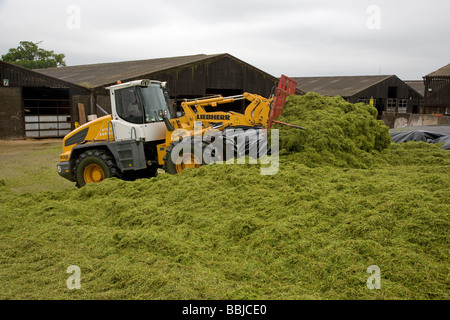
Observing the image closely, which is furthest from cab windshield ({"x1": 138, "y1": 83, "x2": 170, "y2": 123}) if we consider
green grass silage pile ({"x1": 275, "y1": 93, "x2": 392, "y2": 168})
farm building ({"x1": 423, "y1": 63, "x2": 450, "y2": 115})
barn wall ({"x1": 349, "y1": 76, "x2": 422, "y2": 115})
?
farm building ({"x1": 423, "y1": 63, "x2": 450, "y2": 115})

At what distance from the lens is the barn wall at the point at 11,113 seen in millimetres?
18984

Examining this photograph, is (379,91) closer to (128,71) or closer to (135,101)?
(128,71)

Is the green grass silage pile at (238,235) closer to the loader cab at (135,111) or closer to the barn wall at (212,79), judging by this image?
the loader cab at (135,111)

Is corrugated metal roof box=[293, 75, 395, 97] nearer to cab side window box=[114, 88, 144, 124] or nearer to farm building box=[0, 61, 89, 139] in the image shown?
farm building box=[0, 61, 89, 139]

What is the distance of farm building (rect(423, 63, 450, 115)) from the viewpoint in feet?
111

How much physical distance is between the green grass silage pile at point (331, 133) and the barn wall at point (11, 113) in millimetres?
15657

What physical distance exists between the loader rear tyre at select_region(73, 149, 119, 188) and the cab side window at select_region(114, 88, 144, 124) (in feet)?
3.29

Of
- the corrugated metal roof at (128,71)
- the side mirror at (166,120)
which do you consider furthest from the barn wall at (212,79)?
the side mirror at (166,120)

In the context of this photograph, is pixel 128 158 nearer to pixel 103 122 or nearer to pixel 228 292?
pixel 103 122

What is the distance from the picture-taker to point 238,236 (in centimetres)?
488

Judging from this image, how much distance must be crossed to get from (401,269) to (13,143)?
771 inches

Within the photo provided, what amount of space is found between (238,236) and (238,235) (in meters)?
0.02

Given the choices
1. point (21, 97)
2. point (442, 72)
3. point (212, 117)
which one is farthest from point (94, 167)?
point (442, 72)
